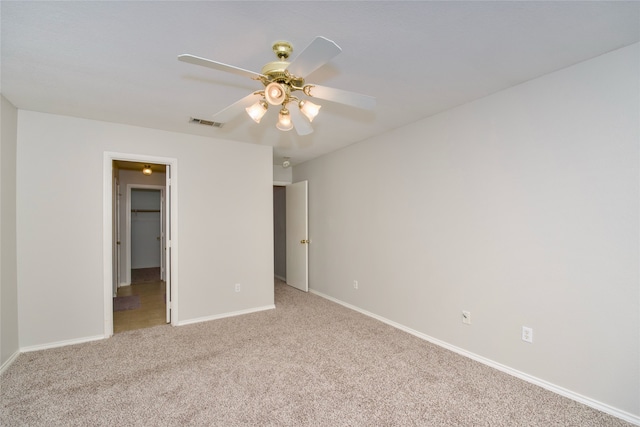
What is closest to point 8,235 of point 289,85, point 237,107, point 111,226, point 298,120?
point 111,226

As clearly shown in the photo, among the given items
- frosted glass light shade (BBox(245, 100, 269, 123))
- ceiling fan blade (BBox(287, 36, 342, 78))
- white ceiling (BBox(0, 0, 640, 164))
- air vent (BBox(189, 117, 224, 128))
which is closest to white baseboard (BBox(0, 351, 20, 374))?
white ceiling (BBox(0, 0, 640, 164))

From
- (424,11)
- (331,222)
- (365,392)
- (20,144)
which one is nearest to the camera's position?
(424,11)

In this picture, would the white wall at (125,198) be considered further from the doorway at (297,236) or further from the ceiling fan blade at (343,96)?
the ceiling fan blade at (343,96)

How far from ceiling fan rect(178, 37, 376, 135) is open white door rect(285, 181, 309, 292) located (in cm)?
313

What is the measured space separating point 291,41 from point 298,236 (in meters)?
3.88

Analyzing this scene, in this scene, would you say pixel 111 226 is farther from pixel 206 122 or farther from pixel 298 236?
pixel 298 236

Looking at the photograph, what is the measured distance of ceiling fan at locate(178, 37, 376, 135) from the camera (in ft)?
4.64

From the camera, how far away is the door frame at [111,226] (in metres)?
3.34

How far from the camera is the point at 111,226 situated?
3.43 metres

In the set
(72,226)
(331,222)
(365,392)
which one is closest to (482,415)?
(365,392)

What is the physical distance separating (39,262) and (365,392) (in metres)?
3.42

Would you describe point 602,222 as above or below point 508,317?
above

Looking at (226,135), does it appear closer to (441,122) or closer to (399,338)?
(441,122)

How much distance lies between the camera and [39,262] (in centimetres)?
306
